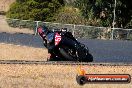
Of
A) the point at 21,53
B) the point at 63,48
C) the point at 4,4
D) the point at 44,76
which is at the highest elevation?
the point at 63,48

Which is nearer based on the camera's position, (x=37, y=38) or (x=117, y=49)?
(x=117, y=49)

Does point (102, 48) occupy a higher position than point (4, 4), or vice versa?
point (102, 48)

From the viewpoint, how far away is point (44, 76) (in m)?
16.3

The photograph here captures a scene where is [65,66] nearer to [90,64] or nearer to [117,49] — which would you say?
[90,64]

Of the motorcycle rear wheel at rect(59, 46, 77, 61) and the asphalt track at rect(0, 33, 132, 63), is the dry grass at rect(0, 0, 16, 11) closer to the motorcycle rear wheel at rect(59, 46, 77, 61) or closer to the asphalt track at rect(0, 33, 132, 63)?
the asphalt track at rect(0, 33, 132, 63)

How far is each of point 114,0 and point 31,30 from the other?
8.73m

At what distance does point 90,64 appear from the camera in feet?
59.2

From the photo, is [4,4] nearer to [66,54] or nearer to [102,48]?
[102,48]

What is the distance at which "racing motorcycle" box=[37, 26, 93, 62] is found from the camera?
62.7 feet

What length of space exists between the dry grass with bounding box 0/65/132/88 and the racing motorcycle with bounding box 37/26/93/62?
1705mm

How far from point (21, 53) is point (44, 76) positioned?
9.03m

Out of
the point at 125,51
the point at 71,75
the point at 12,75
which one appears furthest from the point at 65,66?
the point at 125,51

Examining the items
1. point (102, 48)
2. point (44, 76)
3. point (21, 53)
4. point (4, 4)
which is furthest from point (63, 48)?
point (4, 4)

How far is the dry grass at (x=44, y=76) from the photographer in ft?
49.8
